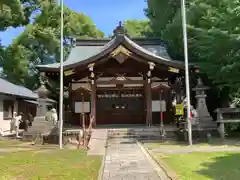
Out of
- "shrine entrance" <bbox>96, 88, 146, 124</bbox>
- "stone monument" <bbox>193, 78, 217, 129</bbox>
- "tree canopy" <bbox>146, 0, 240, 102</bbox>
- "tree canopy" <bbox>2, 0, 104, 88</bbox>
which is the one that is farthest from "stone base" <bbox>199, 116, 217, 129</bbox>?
"tree canopy" <bbox>2, 0, 104, 88</bbox>

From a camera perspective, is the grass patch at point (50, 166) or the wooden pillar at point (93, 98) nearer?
the grass patch at point (50, 166)

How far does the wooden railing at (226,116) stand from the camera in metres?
13.9

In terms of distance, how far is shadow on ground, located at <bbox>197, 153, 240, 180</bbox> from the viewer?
661 cm

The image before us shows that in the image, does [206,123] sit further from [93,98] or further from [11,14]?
[11,14]

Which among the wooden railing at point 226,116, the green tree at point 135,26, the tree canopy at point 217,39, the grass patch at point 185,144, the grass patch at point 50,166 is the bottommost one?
the grass patch at point 50,166

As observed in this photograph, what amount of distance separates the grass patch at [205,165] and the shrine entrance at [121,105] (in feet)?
28.5

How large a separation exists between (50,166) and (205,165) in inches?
174

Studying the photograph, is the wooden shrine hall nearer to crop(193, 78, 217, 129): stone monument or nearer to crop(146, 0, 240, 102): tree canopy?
crop(193, 78, 217, 129): stone monument

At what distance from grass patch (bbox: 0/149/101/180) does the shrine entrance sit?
7928 mm

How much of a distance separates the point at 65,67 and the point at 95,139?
4.52 metres

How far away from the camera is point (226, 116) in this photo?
1438cm

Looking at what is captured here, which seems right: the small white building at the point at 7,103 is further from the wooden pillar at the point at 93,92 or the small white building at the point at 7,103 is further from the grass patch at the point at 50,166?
the grass patch at the point at 50,166

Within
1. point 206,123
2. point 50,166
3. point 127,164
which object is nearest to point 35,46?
point 206,123

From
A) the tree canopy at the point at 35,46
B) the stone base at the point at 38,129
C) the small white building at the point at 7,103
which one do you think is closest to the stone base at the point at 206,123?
the stone base at the point at 38,129
